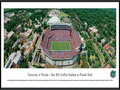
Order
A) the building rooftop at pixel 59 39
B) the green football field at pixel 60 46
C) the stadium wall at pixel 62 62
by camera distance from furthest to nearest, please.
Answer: the green football field at pixel 60 46 → the building rooftop at pixel 59 39 → the stadium wall at pixel 62 62

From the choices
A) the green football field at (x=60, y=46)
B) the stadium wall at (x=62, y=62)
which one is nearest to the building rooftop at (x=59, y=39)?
the stadium wall at (x=62, y=62)

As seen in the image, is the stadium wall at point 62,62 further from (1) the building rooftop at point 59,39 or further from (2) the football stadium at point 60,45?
(1) the building rooftop at point 59,39

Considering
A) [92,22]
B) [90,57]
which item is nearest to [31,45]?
[90,57]

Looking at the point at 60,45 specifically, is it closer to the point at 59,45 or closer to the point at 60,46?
the point at 59,45

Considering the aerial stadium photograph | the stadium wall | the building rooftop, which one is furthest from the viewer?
the building rooftop

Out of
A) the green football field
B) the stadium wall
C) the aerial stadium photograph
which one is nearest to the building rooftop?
the aerial stadium photograph

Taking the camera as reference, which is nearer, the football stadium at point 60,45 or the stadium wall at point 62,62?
the stadium wall at point 62,62

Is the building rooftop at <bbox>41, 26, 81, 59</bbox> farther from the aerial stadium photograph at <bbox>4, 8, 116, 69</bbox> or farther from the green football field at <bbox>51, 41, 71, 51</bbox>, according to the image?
the green football field at <bbox>51, 41, 71, 51</bbox>
